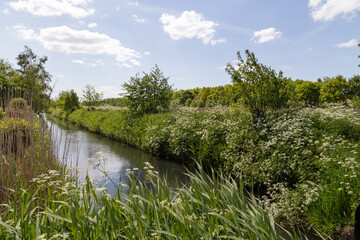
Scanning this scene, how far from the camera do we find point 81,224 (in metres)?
2.22

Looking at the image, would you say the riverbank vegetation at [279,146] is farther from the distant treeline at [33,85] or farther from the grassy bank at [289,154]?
the distant treeline at [33,85]

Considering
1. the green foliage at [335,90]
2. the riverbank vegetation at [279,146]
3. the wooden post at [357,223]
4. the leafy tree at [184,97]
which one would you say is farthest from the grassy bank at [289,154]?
the leafy tree at [184,97]

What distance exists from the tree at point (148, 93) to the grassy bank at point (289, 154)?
13.9 feet

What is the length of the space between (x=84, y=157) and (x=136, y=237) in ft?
27.6

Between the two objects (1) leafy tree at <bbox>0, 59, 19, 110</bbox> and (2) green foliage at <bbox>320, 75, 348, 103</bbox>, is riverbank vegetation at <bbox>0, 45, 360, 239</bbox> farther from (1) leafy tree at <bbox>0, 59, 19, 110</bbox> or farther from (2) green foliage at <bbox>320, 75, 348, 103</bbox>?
(2) green foliage at <bbox>320, 75, 348, 103</bbox>

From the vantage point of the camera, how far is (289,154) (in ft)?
16.5

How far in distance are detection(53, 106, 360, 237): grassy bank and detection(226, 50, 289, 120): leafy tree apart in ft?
1.94

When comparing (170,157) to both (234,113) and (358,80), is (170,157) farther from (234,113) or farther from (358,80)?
(358,80)

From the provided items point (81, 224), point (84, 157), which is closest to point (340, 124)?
point (81, 224)

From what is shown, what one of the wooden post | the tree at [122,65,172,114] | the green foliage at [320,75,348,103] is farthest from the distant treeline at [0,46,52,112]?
the green foliage at [320,75,348,103]

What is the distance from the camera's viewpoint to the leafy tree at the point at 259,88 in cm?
744

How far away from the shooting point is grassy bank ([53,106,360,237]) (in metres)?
3.64

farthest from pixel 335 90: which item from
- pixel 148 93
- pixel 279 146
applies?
pixel 279 146

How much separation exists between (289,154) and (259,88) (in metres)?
3.17
